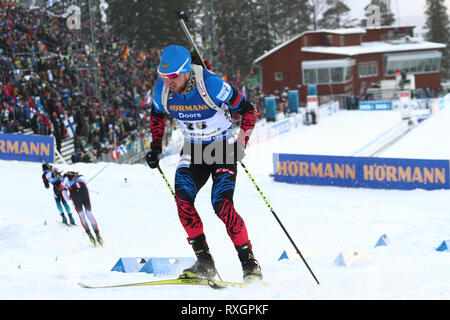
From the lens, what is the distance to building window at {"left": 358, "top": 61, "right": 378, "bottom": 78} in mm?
52969

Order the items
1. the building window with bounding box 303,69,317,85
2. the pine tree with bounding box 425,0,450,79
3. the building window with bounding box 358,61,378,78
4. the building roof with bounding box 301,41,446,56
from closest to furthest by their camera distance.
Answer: the building window with bounding box 303,69,317,85 → the building roof with bounding box 301,41,446,56 → the building window with bounding box 358,61,378,78 → the pine tree with bounding box 425,0,450,79

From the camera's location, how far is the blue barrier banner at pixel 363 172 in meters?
13.9

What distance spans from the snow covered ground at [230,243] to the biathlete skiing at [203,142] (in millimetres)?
476

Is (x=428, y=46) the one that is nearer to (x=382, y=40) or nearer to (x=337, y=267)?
(x=382, y=40)

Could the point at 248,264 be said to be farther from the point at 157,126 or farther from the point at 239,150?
the point at 157,126

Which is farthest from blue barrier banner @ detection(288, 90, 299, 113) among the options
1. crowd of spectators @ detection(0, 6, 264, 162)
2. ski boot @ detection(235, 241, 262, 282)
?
ski boot @ detection(235, 241, 262, 282)

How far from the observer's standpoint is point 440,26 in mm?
75875

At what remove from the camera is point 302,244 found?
8.85m

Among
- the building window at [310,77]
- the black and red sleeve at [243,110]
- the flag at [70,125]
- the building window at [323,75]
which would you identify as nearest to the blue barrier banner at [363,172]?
the flag at [70,125]

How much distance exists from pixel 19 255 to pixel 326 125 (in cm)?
2952

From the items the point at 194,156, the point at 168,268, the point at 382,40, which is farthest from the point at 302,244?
the point at 382,40

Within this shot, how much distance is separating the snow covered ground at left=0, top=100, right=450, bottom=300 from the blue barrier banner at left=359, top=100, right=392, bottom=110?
67.8 ft

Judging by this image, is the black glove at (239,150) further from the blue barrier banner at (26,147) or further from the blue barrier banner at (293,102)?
the blue barrier banner at (293,102)

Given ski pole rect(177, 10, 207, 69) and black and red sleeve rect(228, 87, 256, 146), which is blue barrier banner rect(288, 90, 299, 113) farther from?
black and red sleeve rect(228, 87, 256, 146)
